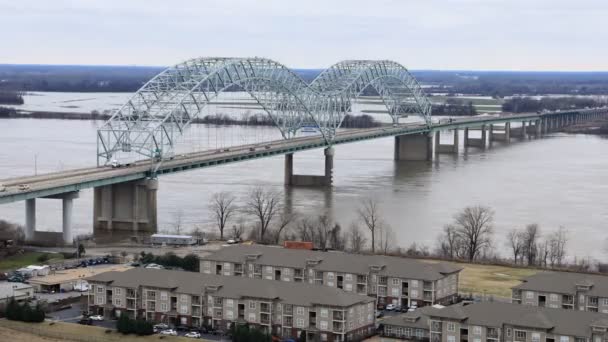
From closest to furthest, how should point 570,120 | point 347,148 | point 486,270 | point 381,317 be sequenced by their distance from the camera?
1. point 381,317
2. point 486,270
3. point 347,148
4. point 570,120

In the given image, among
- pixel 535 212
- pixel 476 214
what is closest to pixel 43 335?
pixel 476 214

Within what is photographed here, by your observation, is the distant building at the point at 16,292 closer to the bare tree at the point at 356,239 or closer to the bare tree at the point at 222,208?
the bare tree at the point at 222,208

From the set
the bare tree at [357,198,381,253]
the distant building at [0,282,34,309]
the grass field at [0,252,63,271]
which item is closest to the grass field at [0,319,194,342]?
the distant building at [0,282,34,309]

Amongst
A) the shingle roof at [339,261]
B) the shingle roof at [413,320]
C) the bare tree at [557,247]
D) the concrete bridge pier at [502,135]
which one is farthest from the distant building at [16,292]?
the concrete bridge pier at [502,135]

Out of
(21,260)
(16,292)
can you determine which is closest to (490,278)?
(16,292)

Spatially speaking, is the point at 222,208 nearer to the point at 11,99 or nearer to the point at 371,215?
the point at 371,215

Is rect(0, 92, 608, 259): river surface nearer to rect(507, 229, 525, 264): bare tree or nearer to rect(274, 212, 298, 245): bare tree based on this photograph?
rect(507, 229, 525, 264): bare tree

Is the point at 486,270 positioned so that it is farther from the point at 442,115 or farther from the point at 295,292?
the point at 442,115
